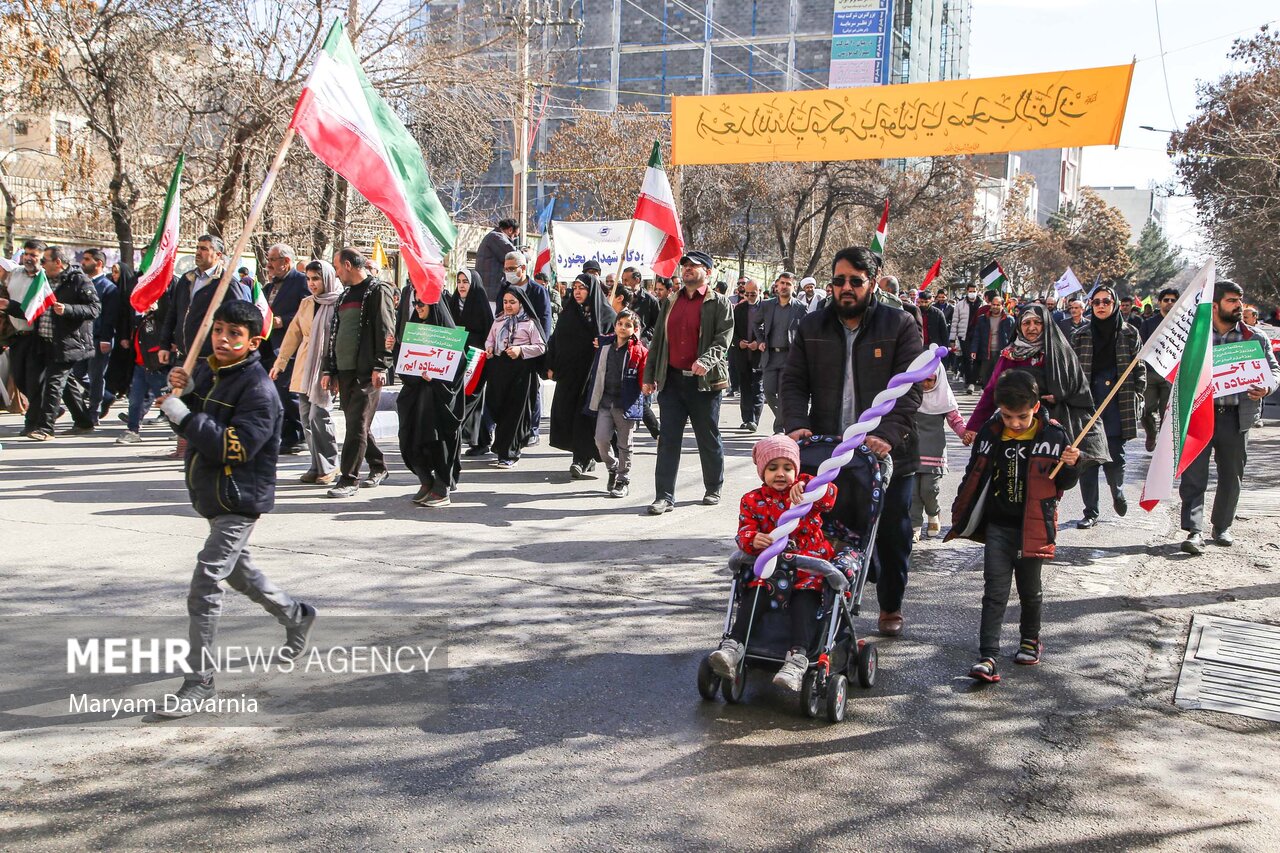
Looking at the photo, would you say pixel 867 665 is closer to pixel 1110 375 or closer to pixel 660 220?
pixel 1110 375

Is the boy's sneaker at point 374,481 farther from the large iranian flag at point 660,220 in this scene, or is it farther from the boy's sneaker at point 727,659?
the boy's sneaker at point 727,659

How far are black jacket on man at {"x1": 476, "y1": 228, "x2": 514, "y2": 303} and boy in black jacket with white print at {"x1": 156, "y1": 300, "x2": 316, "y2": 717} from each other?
8.81 metres

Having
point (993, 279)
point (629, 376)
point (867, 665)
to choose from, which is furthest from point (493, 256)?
point (993, 279)

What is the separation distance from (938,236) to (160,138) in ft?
134

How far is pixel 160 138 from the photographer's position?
1752 centimetres

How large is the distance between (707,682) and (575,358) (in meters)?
6.63

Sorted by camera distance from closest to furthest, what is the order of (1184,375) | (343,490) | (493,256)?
(1184,375) < (343,490) < (493,256)

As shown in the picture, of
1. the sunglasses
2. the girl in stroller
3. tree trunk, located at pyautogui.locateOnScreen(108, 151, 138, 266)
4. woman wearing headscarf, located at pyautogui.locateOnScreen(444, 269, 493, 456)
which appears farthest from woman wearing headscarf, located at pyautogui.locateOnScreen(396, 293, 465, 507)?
tree trunk, located at pyautogui.locateOnScreen(108, 151, 138, 266)

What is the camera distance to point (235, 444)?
4777 mm

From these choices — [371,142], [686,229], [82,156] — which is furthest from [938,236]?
[371,142]

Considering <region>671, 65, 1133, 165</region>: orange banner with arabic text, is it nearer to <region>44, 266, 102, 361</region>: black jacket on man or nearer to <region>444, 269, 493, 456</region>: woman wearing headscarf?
<region>444, 269, 493, 456</region>: woman wearing headscarf

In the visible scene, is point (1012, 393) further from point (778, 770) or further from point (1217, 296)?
point (1217, 296)

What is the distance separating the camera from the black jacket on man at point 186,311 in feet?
34.7

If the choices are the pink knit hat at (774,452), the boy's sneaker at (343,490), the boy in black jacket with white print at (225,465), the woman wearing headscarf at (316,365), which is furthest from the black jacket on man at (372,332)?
the pink knit hat at (774,452)
